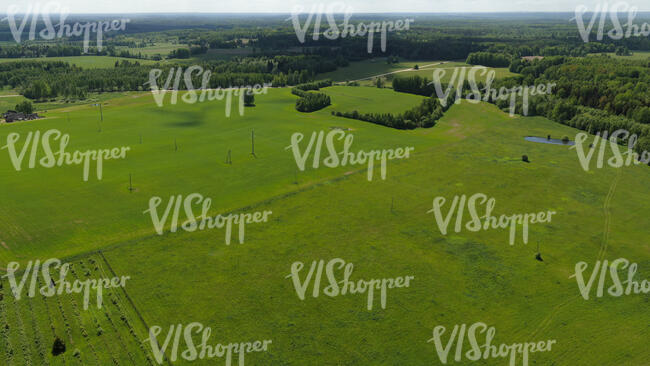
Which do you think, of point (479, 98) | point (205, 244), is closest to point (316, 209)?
point (205, 244)

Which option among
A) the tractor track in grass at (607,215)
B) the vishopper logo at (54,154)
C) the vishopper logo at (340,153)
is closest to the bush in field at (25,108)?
the vishopper logo at (54,154)

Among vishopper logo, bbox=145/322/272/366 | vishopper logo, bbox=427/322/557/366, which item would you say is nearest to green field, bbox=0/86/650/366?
vishopper logo, bbox=427/322/557/366

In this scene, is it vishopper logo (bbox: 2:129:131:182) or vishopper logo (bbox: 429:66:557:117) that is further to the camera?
vishopper logo (bbox: 429:66:557:117)

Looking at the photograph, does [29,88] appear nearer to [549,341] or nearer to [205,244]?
[205,244]

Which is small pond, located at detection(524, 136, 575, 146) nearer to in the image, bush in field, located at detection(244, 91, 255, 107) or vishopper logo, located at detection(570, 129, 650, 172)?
vishopper logo, located at detection(570, 129, 650, 172)

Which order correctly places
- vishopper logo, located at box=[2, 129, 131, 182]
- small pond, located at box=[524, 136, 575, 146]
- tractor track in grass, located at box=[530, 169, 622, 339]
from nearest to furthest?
1. tractor track in grass, located at box=[530, 169, 622, 339]
2. vishopper logo, located at box=[2, 129, 131, 182]
3. small pond, located at box=[524, 136, 575, 146]

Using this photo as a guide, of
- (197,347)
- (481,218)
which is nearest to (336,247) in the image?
(197,347)
